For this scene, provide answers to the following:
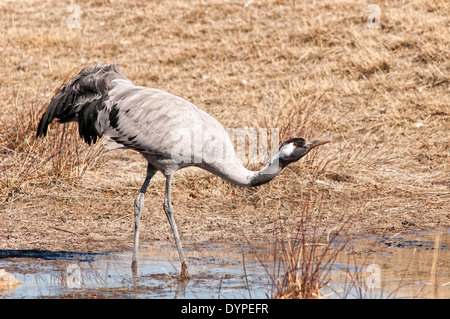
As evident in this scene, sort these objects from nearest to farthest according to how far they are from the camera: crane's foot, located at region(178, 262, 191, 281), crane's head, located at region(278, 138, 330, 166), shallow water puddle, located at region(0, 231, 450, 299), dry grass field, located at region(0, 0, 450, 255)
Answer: shallow water puddle, located at region(0, 231, 450, 299)
crane's foot, located at region(178, 262, 191, 281)
crane's head, located at region(278, 138, 330, 166)
dry grass field, located at region(0, 0, 450, 255)

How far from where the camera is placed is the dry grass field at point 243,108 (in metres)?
6.14

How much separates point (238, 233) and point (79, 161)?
196cm

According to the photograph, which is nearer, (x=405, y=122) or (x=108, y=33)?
(x=405, y=122)

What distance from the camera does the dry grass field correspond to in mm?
6141

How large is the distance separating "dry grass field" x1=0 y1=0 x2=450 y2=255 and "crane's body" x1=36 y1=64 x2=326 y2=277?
518 mm

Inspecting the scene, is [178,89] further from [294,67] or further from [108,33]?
[108,33]

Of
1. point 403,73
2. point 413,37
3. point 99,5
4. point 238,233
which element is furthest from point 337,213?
point 99,5

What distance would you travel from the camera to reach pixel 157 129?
516 centimetres

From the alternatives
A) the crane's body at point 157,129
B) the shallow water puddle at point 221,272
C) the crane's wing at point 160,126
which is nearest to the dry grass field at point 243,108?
the shallow water puddle at point 221,272

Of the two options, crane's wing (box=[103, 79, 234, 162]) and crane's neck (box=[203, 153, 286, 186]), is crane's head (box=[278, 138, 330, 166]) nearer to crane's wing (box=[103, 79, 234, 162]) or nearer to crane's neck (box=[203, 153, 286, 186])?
crane's neck (box=[203, 153, 286, 186])

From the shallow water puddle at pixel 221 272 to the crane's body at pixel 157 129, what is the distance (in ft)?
0.76

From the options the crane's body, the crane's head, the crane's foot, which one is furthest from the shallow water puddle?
the crane's head

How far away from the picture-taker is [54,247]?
17.8ft

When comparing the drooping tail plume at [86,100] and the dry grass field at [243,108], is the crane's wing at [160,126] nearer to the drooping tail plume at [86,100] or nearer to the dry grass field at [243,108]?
the drooping tail plume at [86,100]
